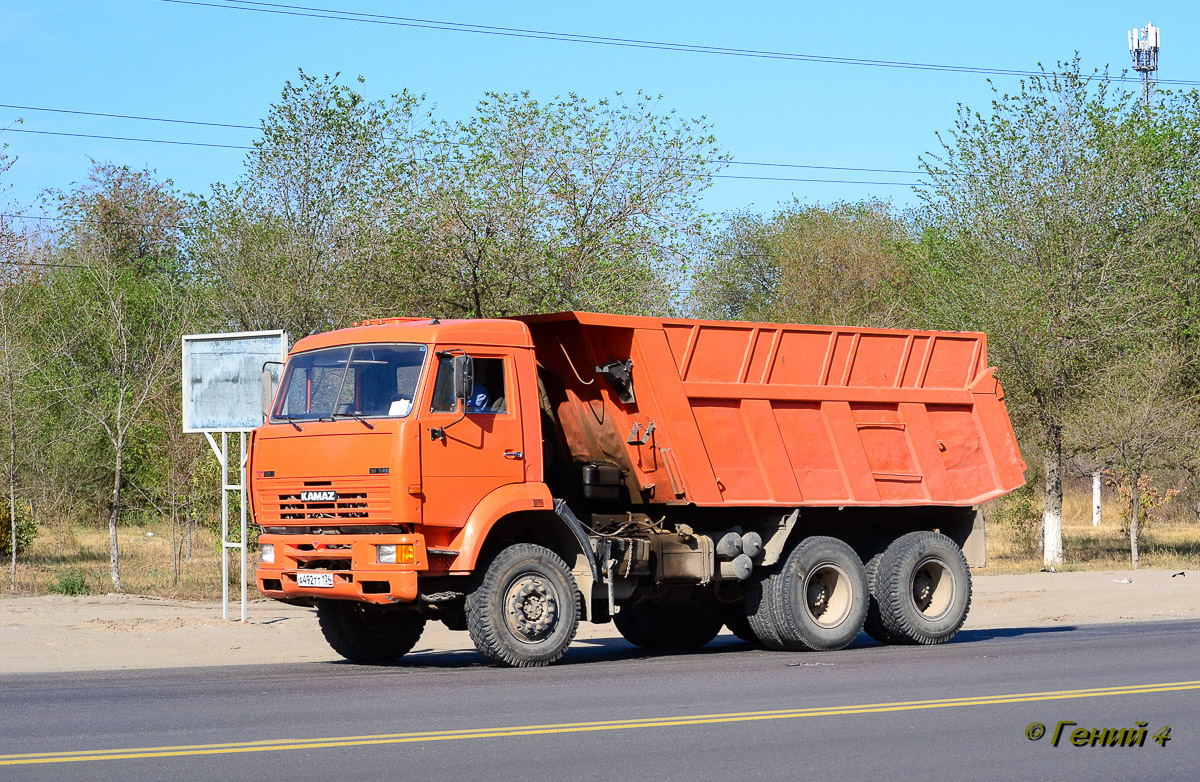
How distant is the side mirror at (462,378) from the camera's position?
40.4ft

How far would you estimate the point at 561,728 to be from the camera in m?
8.48

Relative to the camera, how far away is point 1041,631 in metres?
17.4

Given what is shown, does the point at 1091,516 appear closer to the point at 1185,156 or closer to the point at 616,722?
the point at 1185,156

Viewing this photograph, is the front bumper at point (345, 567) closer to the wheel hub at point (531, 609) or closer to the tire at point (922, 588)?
the wheel hub at point (531, 609)

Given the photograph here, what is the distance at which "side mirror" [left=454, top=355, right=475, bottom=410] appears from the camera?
1230 centimetres

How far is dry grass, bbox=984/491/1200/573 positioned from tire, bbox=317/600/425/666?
18300 millimetres

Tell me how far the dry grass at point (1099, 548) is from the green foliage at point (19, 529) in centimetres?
1989

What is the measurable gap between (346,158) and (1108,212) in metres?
17.7

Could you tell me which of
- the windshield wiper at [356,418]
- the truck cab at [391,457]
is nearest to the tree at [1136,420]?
the truck cab at [391,457]

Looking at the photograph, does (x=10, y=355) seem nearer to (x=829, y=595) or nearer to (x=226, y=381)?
(x=226, y=381)

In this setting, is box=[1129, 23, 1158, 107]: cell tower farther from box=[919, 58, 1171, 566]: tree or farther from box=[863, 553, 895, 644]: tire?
box=[863, 553, 895, 644]: tire

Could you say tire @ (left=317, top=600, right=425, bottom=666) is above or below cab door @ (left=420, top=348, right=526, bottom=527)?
below

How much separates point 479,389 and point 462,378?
0.50 m

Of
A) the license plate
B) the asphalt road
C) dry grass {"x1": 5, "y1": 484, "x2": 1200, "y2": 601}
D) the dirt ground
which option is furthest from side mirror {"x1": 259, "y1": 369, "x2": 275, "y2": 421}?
dry grass {"x1": 5, "y1": 484, "x2": 1200, "y2": 601}
